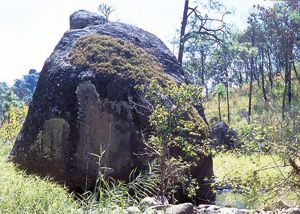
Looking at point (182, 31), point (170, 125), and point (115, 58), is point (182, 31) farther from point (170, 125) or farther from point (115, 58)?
point (170, 125)

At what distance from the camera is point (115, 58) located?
719cm

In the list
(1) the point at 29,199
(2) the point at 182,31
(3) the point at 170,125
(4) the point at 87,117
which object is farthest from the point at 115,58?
(2) the point at 182,31

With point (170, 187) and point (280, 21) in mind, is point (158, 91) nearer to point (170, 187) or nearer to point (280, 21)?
point (170, 187)

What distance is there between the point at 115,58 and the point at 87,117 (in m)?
1.23

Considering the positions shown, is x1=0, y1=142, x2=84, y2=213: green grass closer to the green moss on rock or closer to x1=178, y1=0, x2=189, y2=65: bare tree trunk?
the green moss on rock

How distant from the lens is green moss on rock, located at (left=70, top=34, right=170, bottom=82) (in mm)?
7020

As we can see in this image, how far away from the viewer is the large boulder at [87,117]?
6.49 meters

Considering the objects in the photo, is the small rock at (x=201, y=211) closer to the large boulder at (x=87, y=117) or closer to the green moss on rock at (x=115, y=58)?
the large boulder at (x=87, y=117)

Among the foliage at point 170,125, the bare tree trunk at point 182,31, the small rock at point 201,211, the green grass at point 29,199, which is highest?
the bare tree trunk at point 182,31

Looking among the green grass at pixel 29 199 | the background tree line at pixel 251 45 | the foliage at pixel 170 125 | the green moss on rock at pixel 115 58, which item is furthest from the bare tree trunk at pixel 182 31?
the green grass at pixel 29 199

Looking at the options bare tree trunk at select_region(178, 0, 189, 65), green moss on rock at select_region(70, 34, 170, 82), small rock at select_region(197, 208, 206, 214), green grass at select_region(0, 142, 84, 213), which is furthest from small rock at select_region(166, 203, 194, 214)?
bare tree trunk at select_region(178, 0, 189, 65)

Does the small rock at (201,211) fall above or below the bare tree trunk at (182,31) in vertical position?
below

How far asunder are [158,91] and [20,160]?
8.53 ft

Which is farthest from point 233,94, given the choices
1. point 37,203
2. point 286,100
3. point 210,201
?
point 37,203
